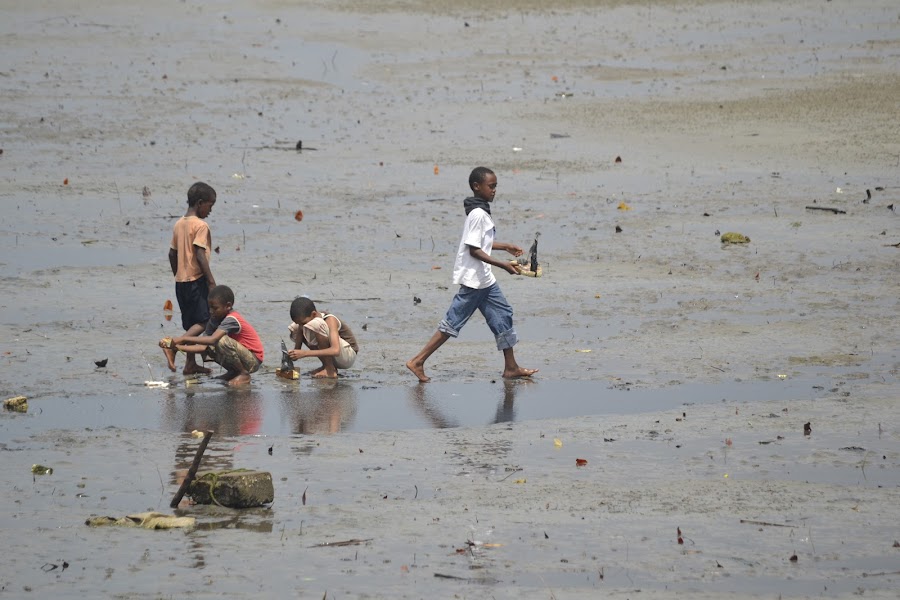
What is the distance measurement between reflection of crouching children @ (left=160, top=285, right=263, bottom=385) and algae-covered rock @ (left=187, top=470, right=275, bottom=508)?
2.95 meters

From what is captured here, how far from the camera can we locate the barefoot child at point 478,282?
33.8 ft

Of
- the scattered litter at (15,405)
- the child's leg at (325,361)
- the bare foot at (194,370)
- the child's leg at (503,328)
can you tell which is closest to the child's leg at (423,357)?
the child's leg at (503,328)

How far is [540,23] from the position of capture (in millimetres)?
27328

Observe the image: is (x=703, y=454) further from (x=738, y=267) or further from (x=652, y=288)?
(x=738, y=267)

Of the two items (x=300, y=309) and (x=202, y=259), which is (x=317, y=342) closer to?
(x=300, y=309)

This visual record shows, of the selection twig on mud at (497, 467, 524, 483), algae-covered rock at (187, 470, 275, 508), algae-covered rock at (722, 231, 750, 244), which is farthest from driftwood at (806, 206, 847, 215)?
algae-covered rock at (187, 470, 275, 508)

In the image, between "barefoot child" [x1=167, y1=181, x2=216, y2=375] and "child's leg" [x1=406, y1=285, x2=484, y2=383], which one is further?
"barefoot child" [x1=167, y1=181, x2=216, y2=375]

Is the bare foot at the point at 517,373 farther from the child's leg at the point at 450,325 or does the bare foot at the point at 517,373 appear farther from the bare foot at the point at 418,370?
the bare foot at the point at 418,370

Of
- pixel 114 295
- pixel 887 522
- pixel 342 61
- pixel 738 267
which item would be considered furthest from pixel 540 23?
pixel 887 522

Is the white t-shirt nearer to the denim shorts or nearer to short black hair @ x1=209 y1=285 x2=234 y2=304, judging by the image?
the denim shorts

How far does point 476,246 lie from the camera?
406 inches

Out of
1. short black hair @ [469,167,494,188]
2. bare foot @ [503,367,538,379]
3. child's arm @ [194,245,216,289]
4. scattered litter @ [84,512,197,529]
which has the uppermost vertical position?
short black hair @ [469,167,494,188]

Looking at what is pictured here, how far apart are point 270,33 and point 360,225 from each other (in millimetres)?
11682

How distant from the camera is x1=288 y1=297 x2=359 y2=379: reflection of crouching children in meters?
10.4
